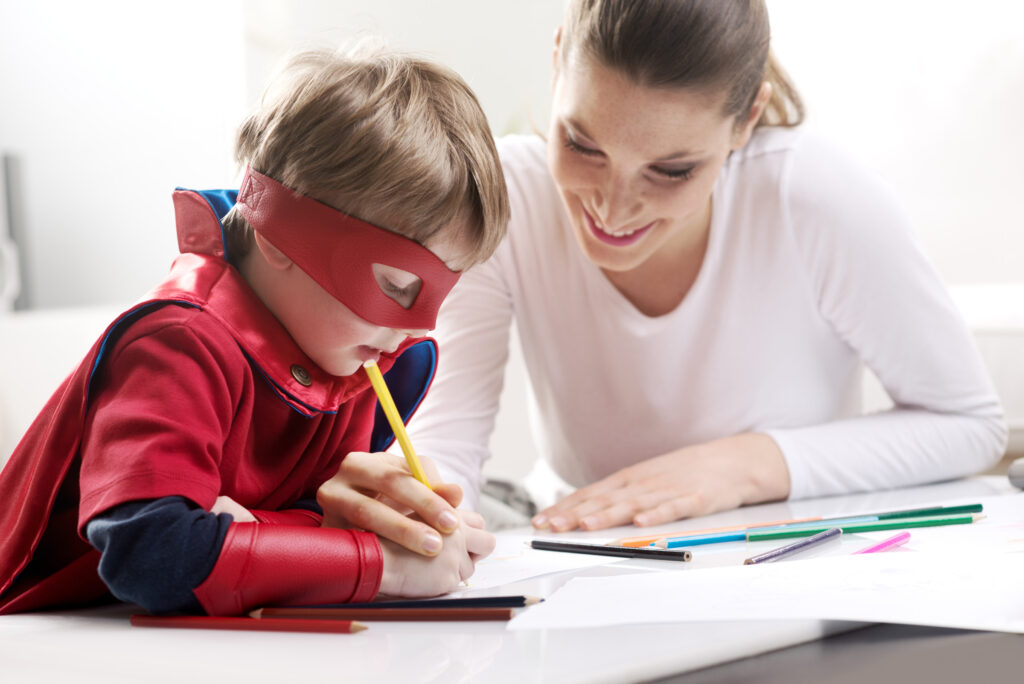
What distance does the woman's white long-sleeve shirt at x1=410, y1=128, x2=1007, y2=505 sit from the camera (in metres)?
1.14

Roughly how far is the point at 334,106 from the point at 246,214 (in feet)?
0.31

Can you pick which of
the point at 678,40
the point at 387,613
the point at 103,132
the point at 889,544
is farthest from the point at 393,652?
the point at 103,132

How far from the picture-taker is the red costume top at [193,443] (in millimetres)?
556

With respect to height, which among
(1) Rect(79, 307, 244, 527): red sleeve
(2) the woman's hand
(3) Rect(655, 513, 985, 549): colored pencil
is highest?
(1) Rect(79, 307, 244, 527): red sleeve

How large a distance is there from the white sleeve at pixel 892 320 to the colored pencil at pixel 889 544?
363 millimetres

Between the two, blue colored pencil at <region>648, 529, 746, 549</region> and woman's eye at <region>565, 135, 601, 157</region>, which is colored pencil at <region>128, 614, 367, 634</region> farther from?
woman's eye at <region>565, 135, 601, 157</region>

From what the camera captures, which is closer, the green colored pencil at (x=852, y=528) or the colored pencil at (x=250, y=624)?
the colored pencil at (x=250, y=624)

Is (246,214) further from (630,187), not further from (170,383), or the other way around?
(630,187)

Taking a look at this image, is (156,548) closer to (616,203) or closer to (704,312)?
(616,203)

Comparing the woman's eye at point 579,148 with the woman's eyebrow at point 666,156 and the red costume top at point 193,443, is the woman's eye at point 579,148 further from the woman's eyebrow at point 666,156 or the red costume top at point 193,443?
the red costume top at point 193,443

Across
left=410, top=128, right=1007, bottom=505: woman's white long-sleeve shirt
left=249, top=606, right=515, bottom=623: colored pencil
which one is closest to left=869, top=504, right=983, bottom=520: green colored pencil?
left=410, top=128, right=1007, bottom=505: woman's white long-sleeve shirt

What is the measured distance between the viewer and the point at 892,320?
45.7 inches

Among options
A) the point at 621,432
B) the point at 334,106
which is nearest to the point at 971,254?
the point at 621,432

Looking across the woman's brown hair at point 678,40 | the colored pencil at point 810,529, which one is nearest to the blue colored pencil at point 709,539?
the colored pencil at point 810,529
